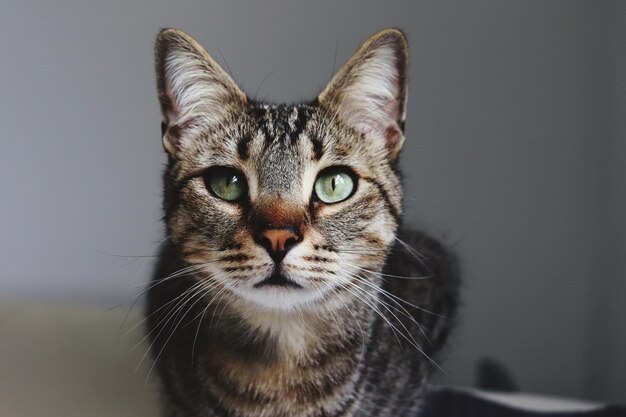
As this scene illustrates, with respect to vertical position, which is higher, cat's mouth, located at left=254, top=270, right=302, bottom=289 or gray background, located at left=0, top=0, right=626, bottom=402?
gray background, located at left=0, top=0, right=626, bottom=402

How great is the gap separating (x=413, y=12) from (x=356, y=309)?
0.50 metres

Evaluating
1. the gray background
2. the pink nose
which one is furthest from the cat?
the gray background

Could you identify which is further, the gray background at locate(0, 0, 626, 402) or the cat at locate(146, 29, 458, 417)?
the gray background at locate(0, 0, 626, 402)

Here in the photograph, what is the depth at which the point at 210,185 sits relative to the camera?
0.77m

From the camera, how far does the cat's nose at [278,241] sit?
698 millimetres

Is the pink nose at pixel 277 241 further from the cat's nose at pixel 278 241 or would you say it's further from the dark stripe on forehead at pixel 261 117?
the dark stripe on forehead at pixel 261 117

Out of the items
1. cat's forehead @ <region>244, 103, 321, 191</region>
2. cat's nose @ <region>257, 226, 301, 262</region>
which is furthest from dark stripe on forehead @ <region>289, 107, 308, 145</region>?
cat's nose @ <region>257, 226, 301, 262</region>

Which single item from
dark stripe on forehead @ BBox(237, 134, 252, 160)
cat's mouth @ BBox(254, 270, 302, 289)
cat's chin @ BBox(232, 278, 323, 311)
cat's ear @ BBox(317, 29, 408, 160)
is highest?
cat's ear @ BBox(317, 29, 408, 160)

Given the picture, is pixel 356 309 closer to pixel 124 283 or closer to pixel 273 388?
pixel 273 388

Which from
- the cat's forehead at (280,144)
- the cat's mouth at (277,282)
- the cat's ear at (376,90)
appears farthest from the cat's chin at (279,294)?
the cat's ear at (376,90)

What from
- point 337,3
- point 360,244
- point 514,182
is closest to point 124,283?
point 360,244

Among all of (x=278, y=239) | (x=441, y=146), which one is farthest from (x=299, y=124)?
(x=441, y=146)

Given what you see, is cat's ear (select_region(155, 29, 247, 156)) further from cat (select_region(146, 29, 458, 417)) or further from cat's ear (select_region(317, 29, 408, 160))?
cat's ear (select_region(317, 29, 408, 160))

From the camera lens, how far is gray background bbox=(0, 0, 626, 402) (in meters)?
0.92
